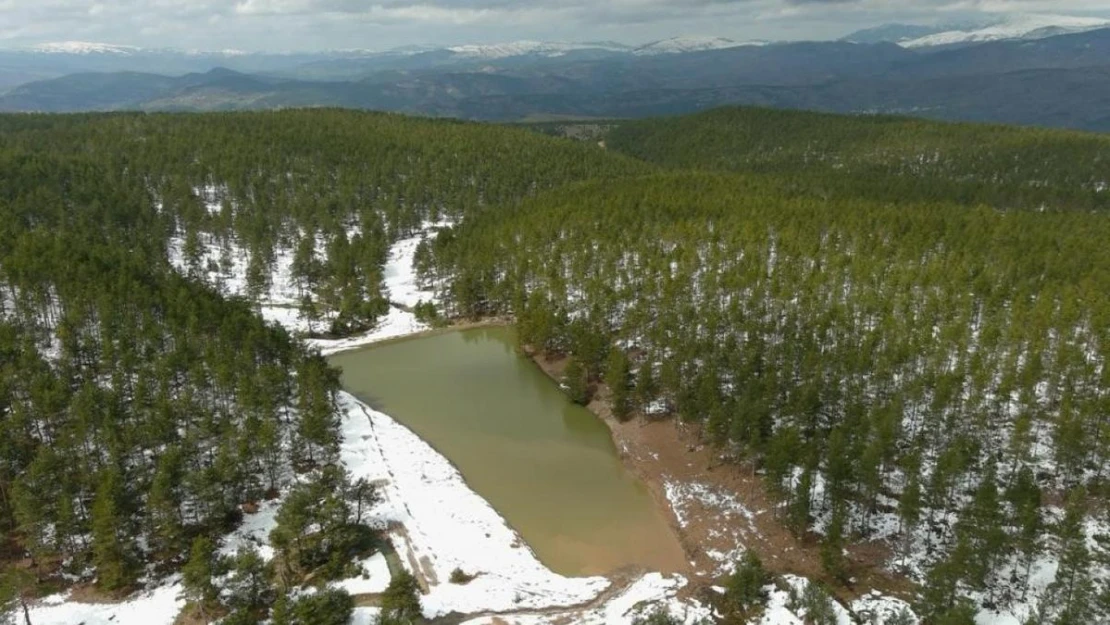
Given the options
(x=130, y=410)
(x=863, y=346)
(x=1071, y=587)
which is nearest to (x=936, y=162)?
(x=863, y=346)

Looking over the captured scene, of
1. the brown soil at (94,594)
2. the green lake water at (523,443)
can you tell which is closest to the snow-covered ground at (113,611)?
the brown soil at (94,594)

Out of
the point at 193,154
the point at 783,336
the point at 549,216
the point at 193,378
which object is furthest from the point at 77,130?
the point at 783,336

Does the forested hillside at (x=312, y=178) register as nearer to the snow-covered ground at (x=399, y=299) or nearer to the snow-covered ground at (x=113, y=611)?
the snow-covered ground at (x=399, y=299)

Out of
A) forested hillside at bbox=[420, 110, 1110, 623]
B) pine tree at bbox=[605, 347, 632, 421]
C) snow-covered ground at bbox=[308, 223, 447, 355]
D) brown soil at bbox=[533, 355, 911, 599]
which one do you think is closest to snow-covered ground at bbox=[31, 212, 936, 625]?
brown soil at bbox=[533, 355, 911, 599]

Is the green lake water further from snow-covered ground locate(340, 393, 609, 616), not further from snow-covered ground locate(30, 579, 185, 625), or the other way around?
snow-covered ground locate(30, 579, 185, 625)

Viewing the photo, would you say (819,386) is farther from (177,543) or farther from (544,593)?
(177,543)

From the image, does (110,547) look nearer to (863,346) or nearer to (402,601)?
(402,601)
